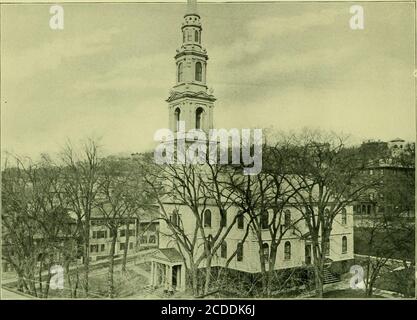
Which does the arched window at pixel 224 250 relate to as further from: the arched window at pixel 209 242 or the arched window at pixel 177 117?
the arched window at pixel 177 117

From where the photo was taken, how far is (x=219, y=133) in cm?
382

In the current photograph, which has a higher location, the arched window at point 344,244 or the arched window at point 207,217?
the arched window at point 207,217

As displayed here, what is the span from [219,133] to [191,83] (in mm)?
598

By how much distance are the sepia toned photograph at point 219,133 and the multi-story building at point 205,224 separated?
15 millimetres

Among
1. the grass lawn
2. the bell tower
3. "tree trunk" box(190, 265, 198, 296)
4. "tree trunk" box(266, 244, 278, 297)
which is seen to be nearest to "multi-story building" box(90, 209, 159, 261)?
"tree trunk" box(190, 265, 198, 296)

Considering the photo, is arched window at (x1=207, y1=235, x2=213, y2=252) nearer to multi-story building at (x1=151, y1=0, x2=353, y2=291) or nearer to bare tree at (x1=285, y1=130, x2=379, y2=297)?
multi-story building at (x1=151, y1=0, x2=353, y2=291)

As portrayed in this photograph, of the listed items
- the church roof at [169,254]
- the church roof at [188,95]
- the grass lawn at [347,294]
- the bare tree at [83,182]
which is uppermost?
the church roof at [188,95]

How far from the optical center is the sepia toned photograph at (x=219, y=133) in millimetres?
3811

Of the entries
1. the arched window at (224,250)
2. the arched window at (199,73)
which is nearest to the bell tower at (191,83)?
the arched window at (199,73)

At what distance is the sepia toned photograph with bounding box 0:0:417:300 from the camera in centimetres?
381

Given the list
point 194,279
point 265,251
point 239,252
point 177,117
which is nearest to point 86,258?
point 194,279

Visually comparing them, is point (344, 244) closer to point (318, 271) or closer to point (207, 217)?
point (318, 271)

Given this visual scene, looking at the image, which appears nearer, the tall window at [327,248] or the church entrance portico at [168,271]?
the church entrance portico at [168,271]
